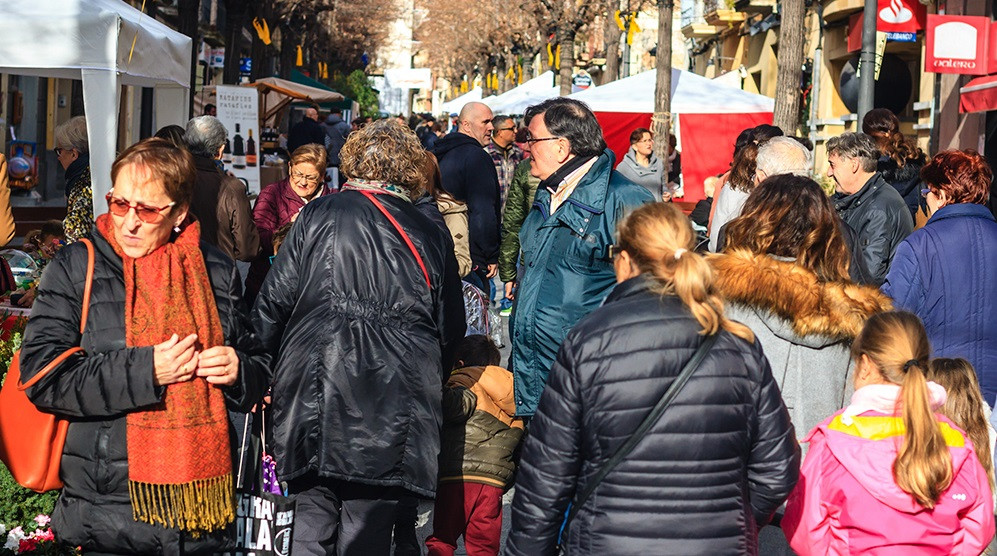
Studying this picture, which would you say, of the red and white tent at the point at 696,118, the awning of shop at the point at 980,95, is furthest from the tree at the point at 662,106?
the awning of shop at the point at 980,95

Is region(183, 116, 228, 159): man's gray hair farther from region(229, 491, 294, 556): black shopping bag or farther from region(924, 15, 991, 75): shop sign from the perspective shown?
region(924, 15, 991, 75): shop sign

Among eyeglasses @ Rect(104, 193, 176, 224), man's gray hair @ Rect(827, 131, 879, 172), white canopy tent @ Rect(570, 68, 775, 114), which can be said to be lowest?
eyeglasses @ Rect(104, 193, 176, 224)

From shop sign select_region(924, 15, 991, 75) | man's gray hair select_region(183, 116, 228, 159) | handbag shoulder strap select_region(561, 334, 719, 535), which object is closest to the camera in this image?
handbag shoulder strap select_region(561, 334, 719, 535)

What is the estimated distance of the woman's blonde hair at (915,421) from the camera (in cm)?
364

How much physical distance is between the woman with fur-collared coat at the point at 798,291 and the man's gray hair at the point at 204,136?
12.6ft

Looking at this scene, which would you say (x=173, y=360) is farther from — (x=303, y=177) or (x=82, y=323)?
(x=303, y=177)

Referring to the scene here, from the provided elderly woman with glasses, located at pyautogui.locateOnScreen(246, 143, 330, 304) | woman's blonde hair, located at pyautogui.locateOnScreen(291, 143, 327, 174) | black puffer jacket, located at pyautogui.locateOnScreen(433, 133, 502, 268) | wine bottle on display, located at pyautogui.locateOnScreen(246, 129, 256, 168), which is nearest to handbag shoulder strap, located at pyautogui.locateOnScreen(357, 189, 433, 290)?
elderly woman with glasses, located at pyautogui.locateOnScreen(246, 143, 330, 304)

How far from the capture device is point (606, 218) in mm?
5324

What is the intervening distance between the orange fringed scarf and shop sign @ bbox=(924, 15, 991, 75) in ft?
44.9

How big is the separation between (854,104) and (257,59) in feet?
58.5

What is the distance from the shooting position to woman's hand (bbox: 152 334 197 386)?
11.6 feet

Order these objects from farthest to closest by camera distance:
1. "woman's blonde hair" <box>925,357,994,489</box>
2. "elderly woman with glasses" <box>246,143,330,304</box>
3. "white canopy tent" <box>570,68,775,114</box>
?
"white canopy tent" <box>570,68,775,114</box>, "elderly woman with glasses" <box>246,143,330,304</box>, "woman's blonde hair" <box>925,357,994,489</box>

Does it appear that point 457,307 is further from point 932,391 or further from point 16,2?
point 16,2

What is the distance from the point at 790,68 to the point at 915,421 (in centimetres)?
1264
